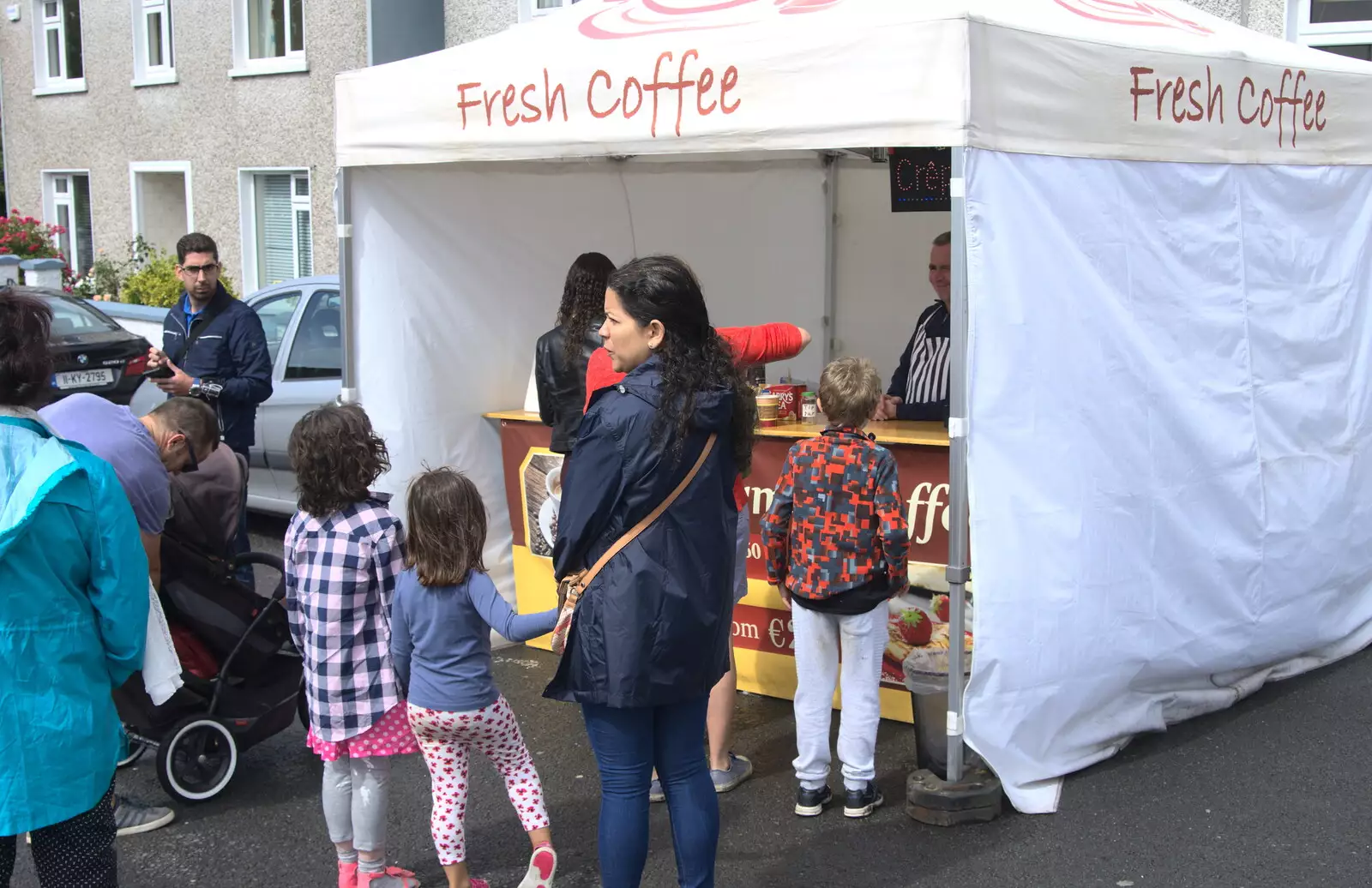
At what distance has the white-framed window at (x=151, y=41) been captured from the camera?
1923 cm

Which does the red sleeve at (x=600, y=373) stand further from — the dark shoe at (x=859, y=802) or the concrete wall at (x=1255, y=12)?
the concrete wall at (x=1255, y=12)

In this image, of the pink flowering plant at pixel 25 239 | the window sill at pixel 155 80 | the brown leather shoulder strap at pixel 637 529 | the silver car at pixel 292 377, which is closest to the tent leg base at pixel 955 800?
the brown leather shoulder strap at pixel 637 529

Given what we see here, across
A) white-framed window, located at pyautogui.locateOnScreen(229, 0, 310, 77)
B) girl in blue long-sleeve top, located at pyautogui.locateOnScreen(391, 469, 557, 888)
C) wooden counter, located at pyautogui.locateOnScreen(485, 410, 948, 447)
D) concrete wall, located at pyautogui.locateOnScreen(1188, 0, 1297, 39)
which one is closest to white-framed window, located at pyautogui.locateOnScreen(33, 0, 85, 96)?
white-framed window, located at pyautogui.locateOnScreen(229, 0, 310, 77)

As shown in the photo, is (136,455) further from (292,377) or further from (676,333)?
(292,377)

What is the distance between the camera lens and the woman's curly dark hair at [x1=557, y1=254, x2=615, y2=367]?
489cm

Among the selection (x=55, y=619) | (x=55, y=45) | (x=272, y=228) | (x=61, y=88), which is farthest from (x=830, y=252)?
(x=55, y=45)

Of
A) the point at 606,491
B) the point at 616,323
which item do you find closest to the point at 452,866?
the point at 606,491

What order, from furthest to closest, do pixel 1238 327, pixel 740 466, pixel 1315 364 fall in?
1. pixel 1315 364
2. pixel 1238 327
3. pixel 740 466

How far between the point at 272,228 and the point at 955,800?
1600cm

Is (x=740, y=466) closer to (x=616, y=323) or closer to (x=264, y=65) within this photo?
(x=616, y=323)

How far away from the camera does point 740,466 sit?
3.28 metres

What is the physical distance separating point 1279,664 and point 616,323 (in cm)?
379

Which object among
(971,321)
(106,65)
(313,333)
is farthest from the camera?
(106,65)

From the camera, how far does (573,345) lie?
16.0 ft
